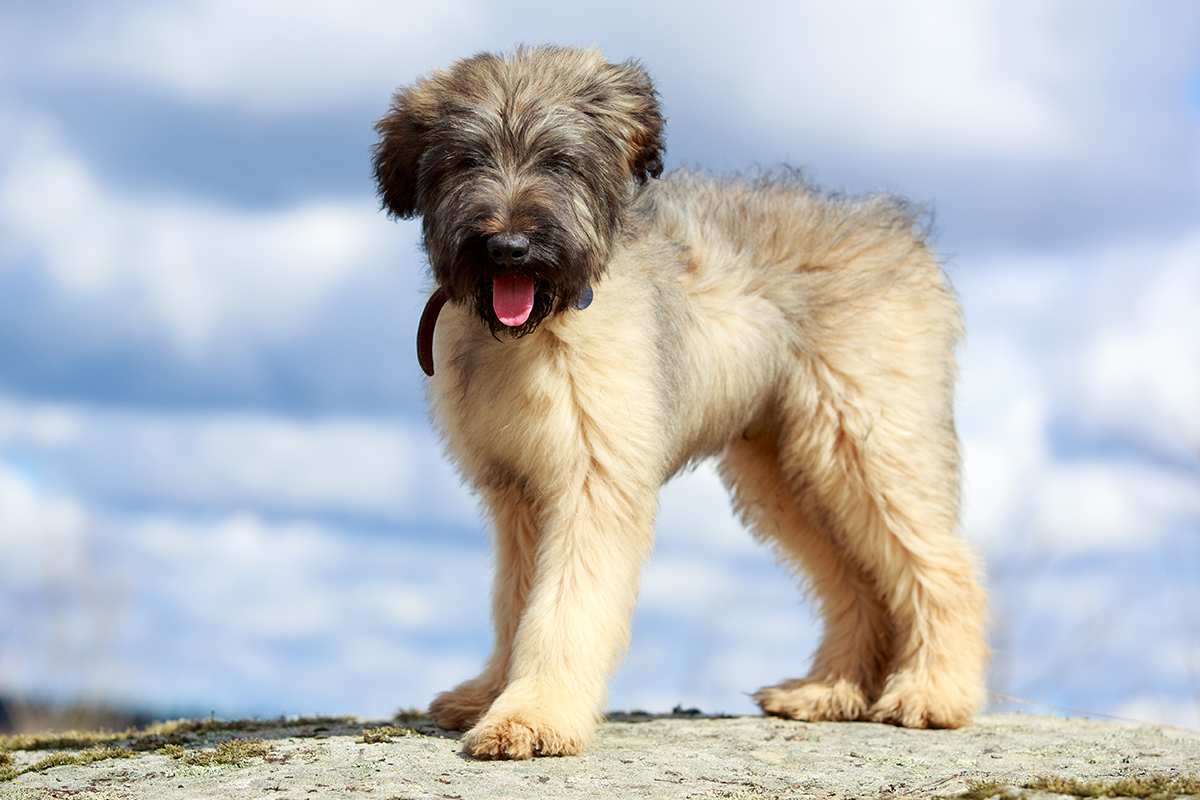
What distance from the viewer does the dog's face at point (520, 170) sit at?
5457mm

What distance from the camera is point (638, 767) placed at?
17.5 feet

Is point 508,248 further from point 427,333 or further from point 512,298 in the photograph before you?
point 427,333

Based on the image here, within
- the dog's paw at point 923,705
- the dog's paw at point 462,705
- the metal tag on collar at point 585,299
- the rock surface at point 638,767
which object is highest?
the metal tag on collar at point 585,299

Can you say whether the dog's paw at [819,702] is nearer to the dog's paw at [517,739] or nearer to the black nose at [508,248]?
the dog's paw at [517,739]

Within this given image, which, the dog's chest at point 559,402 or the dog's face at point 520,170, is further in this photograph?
the dog's chest at point 559,402

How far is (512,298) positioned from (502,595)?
1.56 meters

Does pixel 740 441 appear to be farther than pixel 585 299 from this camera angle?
Yes

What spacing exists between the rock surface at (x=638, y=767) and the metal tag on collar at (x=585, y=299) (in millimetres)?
1715

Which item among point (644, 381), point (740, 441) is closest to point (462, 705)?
point (644, 381)

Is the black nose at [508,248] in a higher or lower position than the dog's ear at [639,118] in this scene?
lower

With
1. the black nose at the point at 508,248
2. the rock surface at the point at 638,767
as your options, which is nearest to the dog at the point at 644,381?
the black nose at the point at 508,248

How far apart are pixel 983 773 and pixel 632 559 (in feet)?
5.08

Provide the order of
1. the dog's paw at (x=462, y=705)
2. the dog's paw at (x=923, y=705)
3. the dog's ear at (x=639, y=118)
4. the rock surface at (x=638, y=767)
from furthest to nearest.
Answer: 1. the dog's paw at (x=923, y=705)
2. the dog's paw at (x=462, y=705)
3. the dog's ear at (x=639, y=118)
4. the rock surface at (x=638, y=767)

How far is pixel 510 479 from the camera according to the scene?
248 inches
